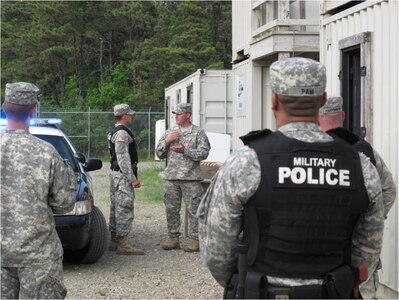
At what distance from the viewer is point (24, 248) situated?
14.2 feet

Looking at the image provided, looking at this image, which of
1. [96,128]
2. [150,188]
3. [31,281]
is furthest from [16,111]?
[96,128]

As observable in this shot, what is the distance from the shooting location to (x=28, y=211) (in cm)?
435

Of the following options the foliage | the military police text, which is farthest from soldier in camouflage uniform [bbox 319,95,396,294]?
the foliage

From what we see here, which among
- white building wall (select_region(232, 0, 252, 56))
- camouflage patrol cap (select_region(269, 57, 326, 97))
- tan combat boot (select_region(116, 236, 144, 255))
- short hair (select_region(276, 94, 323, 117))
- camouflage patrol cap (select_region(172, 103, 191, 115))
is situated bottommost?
tan combat boot (select_region(116, 236, 144, 255))

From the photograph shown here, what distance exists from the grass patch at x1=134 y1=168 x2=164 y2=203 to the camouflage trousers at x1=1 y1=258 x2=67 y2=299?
442 inches

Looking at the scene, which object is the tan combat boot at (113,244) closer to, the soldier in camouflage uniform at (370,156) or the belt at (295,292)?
the soldier in camouflage uniform at (370,156)

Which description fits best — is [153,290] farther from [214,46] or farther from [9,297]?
[214,46]

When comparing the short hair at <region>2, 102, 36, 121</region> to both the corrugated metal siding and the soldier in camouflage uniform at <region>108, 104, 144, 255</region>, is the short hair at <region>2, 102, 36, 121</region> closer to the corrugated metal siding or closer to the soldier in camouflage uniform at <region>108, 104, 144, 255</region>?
the corrugated metal siding

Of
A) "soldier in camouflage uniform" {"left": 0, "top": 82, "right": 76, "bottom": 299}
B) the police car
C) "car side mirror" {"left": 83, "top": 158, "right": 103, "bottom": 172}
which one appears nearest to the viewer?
"soldier in camouflage uniform" {"left": 0, "top": 82, "right": 76, "bottom": 299}

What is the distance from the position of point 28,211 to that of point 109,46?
144ft

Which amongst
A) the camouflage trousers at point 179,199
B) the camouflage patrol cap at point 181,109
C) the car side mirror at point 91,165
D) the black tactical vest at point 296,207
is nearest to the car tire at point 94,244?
the car side mirror at point 91,165

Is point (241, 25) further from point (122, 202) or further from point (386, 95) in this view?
point (386, 95)

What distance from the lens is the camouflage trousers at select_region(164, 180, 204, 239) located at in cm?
943

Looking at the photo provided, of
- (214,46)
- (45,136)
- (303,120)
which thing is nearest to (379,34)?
(303,120)
